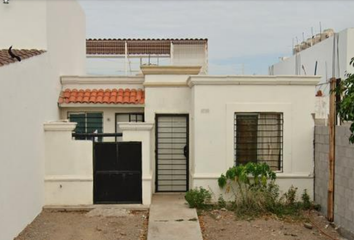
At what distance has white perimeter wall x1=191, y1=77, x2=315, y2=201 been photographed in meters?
9.76

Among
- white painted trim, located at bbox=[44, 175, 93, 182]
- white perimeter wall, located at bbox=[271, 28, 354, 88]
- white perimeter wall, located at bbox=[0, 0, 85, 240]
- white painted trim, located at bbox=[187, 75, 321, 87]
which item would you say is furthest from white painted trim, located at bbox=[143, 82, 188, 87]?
white perimeter wall, located at bbox=[271, 28, 354, 88]

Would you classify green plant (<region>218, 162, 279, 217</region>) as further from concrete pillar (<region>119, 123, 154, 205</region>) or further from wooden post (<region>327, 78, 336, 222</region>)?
concrete pillar (<region>119, 123, 154, 205</region>)

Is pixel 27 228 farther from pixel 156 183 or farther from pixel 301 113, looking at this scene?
Answer: pixel 301 113

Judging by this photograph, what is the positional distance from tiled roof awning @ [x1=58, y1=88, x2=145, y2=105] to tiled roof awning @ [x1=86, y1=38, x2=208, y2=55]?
5.43 metres

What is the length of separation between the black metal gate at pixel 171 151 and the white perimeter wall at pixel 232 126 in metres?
1.34

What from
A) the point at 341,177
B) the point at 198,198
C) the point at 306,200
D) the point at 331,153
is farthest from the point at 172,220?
the point at 331,153

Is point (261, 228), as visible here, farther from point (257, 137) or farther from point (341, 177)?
point (257, 137)

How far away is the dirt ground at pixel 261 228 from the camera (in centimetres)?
764

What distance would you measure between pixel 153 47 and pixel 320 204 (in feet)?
34.2

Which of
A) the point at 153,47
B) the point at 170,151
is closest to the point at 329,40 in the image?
the point at 153,47

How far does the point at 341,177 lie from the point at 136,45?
11287mm

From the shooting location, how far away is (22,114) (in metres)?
7.95

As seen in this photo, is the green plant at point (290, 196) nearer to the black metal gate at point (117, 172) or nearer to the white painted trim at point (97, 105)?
the black metal gate at point (117, 172)

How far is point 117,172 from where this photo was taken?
9.71 metres
